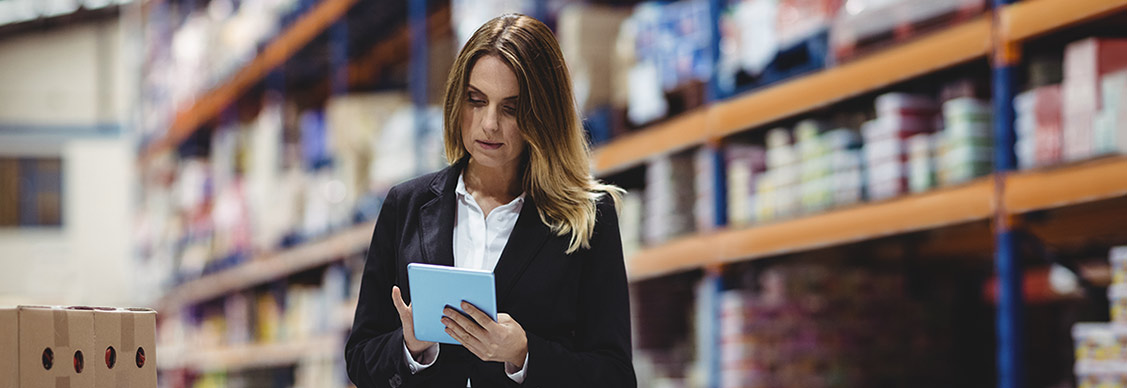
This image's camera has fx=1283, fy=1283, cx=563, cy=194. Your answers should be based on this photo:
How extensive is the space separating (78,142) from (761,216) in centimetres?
1519

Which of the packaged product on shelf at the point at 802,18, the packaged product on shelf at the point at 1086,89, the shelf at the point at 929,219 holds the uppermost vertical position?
the packaged product on shelf at the point at 802,18

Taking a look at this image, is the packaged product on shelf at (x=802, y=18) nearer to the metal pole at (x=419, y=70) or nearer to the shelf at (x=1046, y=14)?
the shelf at (x=1046, y=14)

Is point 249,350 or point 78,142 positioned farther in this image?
point 78,142

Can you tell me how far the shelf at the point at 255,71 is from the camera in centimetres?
832

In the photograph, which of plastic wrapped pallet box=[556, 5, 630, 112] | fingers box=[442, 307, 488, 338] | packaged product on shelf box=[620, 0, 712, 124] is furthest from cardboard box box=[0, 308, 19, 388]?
plastic wrapped pallet box=[556, 5, 630, 112]

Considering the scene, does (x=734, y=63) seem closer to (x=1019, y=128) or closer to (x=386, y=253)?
(x=1019, y=128)

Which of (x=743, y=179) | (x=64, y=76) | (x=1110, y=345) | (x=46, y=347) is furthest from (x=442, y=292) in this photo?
(x=64, y=76)

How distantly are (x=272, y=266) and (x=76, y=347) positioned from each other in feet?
23.7

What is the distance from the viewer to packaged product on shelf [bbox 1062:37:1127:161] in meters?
3.38

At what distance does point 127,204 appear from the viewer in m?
17.9

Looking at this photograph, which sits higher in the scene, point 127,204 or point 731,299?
point 127,204

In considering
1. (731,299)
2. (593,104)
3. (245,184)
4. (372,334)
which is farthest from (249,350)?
(372,334)

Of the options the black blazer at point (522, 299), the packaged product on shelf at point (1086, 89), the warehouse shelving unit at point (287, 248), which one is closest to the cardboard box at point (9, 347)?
the black blazer at point (522, 299)

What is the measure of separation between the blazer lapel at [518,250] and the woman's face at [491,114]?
102mm
